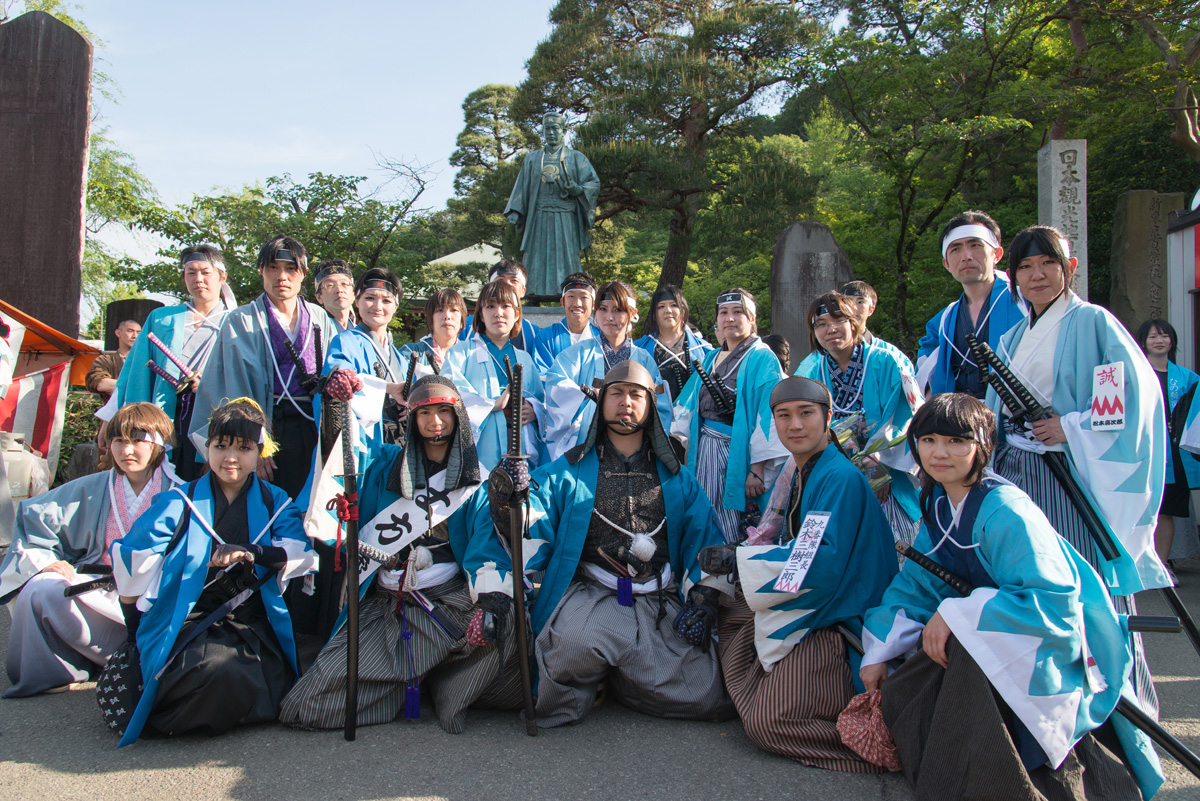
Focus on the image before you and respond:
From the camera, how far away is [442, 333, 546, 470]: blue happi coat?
4137 millimetres

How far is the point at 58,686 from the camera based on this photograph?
3354 millimetres

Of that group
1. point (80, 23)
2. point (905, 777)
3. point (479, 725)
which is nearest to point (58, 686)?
point (479, 725)

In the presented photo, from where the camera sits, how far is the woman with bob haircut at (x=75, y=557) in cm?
330

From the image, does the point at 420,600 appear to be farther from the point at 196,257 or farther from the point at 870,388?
the point at 196,257

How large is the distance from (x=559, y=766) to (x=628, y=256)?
66.0 ft

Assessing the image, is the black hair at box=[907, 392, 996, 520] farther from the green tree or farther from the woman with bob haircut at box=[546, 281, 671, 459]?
the green tree

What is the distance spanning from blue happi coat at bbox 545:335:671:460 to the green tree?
1052 cm

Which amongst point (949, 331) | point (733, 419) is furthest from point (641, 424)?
point (949, 331)

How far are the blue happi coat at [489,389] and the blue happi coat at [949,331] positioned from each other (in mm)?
2075

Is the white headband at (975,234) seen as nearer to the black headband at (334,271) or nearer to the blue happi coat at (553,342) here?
the blue happi coat at (553,342)

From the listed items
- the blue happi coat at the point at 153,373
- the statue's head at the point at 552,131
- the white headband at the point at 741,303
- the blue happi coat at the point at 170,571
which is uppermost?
the statue's head at the point at 552,131

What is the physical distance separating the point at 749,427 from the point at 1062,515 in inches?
63.9

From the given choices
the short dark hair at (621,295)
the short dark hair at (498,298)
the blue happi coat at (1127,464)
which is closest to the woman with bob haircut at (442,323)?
the short dark hair at (498,298)

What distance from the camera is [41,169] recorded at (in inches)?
280
